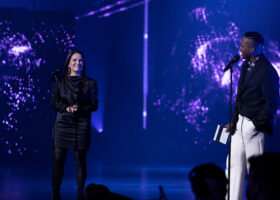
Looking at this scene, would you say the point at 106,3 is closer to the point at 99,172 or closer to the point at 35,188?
the point at 99,172

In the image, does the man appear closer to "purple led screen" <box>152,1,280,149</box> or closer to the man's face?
the man's face

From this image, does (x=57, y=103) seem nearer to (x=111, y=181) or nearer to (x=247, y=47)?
(x=247, y=47)

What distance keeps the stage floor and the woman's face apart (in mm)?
1634

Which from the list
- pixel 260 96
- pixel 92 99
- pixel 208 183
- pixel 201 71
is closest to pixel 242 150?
pixel 260 96

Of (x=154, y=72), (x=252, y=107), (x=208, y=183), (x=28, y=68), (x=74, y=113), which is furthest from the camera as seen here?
(x=154, y=72)

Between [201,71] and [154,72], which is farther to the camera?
[154,72]

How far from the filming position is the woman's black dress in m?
4.66

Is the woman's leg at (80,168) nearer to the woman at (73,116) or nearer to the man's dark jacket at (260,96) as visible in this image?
the woman at (73,116)

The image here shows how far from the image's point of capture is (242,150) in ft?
14.0

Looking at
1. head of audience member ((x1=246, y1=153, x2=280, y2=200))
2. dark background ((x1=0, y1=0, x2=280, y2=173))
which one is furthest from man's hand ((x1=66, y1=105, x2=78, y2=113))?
dark background ((x1=0, y1=0, x2=280, y2=173))

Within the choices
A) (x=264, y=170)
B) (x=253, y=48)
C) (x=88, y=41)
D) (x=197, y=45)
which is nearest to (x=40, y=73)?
(x=88, y=41)

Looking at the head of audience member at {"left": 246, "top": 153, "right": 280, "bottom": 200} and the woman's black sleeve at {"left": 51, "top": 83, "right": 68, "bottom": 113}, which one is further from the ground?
the woman's black sleeve at {"left": 51, "top": 83, "right": 68, "bottom": 113}

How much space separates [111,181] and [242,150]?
351 cm

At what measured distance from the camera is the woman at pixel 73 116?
4645mm
